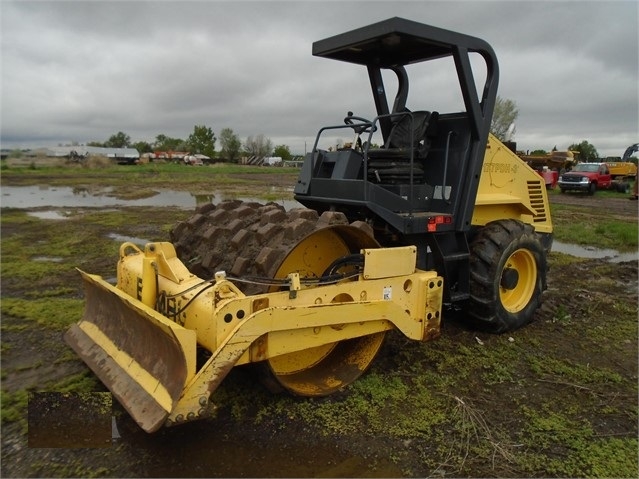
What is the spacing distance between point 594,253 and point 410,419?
28.0 ft

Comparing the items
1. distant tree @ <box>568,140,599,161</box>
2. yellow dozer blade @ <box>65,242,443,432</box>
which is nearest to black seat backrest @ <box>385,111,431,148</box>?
yellow dozer blade @ <box>65,242,443,432</box>

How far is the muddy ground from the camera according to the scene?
3.01 meters

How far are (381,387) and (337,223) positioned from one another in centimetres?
134

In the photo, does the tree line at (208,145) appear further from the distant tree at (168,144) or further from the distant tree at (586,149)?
the distant tree at (586,149)

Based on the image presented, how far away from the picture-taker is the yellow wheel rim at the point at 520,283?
5340mm

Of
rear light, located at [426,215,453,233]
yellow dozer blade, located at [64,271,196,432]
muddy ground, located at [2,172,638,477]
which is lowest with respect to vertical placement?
muddy ground, located at [2,172,638,477]

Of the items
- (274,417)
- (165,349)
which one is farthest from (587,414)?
(165,349)

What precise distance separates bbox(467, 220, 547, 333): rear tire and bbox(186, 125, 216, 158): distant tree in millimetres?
91257

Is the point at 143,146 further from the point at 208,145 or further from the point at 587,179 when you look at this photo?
the point at 587,179

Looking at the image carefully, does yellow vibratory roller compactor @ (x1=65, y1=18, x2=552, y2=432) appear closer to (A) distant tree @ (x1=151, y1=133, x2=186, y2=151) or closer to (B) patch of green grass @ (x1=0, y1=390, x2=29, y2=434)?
(B) patch of green grass @ (x1=0, y1=390, x2=29, y2=434)

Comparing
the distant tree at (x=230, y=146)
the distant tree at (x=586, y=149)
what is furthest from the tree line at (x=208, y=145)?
the distant tree at (x=586, y=149)

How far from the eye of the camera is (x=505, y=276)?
5.09 metres

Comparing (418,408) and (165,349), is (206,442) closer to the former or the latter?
(165,349)

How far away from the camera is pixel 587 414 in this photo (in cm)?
374
